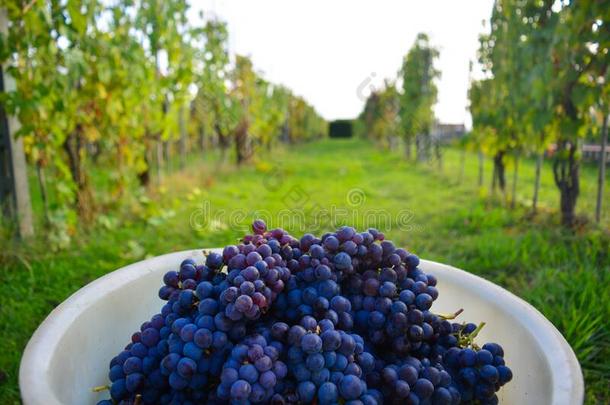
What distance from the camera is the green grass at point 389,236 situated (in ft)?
7.79

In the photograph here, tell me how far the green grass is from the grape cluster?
127 centimetres

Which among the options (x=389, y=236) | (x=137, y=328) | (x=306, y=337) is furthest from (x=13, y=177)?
(x=306, y=337)

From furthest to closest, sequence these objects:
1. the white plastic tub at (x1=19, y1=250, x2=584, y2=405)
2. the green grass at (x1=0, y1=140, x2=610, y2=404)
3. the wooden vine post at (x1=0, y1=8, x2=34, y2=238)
→ the wooden vine post at (x1=0, y1=8, x2=34, y2=238) < the green grass at (x1=0, y1=140, x2=610, y2=404) < the white plastic tub at (x1=19, y1=250, x2=584, y2=405)

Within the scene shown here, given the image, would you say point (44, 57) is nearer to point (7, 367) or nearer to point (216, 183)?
point (7, 367)

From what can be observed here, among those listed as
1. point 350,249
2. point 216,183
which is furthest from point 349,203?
point 350,249

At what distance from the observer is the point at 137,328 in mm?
1271

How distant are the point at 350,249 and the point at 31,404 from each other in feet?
2.12

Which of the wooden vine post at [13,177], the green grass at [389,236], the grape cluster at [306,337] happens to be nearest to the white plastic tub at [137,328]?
the grape cluster at [306,337]

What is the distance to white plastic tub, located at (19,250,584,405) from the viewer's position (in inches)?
33.4

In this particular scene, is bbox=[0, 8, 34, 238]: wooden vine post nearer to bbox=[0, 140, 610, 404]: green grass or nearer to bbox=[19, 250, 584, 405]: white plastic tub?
bbox=[0, 140, 610, 404]: green grass

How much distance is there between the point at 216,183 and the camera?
27.7 feet

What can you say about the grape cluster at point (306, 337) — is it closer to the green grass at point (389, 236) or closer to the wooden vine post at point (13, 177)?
the green grass at point (389, 236)

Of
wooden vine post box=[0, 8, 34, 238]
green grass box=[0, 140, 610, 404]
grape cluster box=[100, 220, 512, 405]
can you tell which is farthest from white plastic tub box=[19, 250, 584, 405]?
wooden vine post box=[0, 8, 34, 238]

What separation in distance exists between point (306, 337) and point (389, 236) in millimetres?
3606
